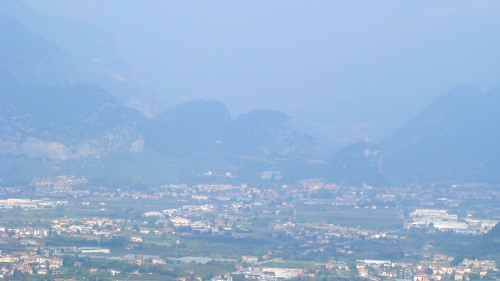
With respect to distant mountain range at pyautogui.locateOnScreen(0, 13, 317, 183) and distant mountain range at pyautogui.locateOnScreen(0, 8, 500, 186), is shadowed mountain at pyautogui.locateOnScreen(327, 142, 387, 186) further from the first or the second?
distant mountain range at pyautogui.locateOnScreen(0, 13, 317, 183)

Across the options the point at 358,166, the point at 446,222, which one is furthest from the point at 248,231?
the point at 358,166

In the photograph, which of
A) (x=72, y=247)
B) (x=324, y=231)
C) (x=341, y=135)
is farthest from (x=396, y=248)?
(x=341, y=135)

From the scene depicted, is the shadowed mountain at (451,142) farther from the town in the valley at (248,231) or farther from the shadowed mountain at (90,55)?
A: the shadowed mountain at (90,55)

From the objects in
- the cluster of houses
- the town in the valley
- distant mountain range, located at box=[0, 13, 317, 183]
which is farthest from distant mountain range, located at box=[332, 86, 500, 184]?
the cluster of houses

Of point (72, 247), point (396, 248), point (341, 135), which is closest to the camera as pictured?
point (72, 247)

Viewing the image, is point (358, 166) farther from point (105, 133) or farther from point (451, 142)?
point (105, 133)

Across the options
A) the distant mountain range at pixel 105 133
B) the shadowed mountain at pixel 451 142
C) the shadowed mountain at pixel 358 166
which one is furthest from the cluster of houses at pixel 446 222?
the shadowed mountain at pixel 451 142

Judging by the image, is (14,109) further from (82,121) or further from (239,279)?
(239,279)
